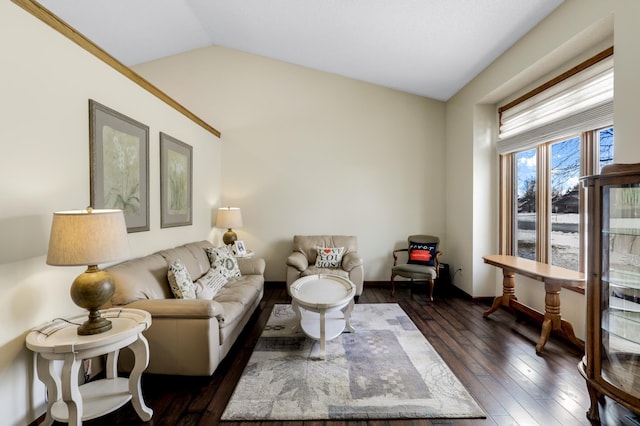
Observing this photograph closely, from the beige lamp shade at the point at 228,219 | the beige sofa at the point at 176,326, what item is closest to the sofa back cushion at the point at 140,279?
the beige sofa at the point at 176,326

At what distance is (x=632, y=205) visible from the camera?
167cm

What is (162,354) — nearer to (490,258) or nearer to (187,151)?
(187,151)

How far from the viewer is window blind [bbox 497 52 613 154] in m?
2.49

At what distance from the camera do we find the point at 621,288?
1726 millimetres

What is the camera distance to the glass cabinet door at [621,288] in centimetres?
166

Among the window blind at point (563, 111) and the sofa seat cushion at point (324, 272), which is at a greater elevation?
the window blind at point (563, 111)

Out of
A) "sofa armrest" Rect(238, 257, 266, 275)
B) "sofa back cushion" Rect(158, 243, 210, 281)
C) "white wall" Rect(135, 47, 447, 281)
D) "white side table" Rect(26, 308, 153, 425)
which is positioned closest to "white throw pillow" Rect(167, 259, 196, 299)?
"sofa back cushion" Rect(158, 243, 210, 281)

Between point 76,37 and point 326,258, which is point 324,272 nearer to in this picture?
point 326,258

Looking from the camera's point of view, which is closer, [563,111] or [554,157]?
[563,111]

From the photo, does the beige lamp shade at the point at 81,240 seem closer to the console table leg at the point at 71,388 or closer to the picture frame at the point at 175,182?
the console table leg at the point at 71,388

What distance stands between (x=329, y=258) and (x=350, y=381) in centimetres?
221

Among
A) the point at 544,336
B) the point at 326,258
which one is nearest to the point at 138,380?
the point at 326,258

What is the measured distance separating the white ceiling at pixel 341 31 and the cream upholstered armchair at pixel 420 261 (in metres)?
2.33

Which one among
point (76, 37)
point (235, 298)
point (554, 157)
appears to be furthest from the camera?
point (554, 157)
